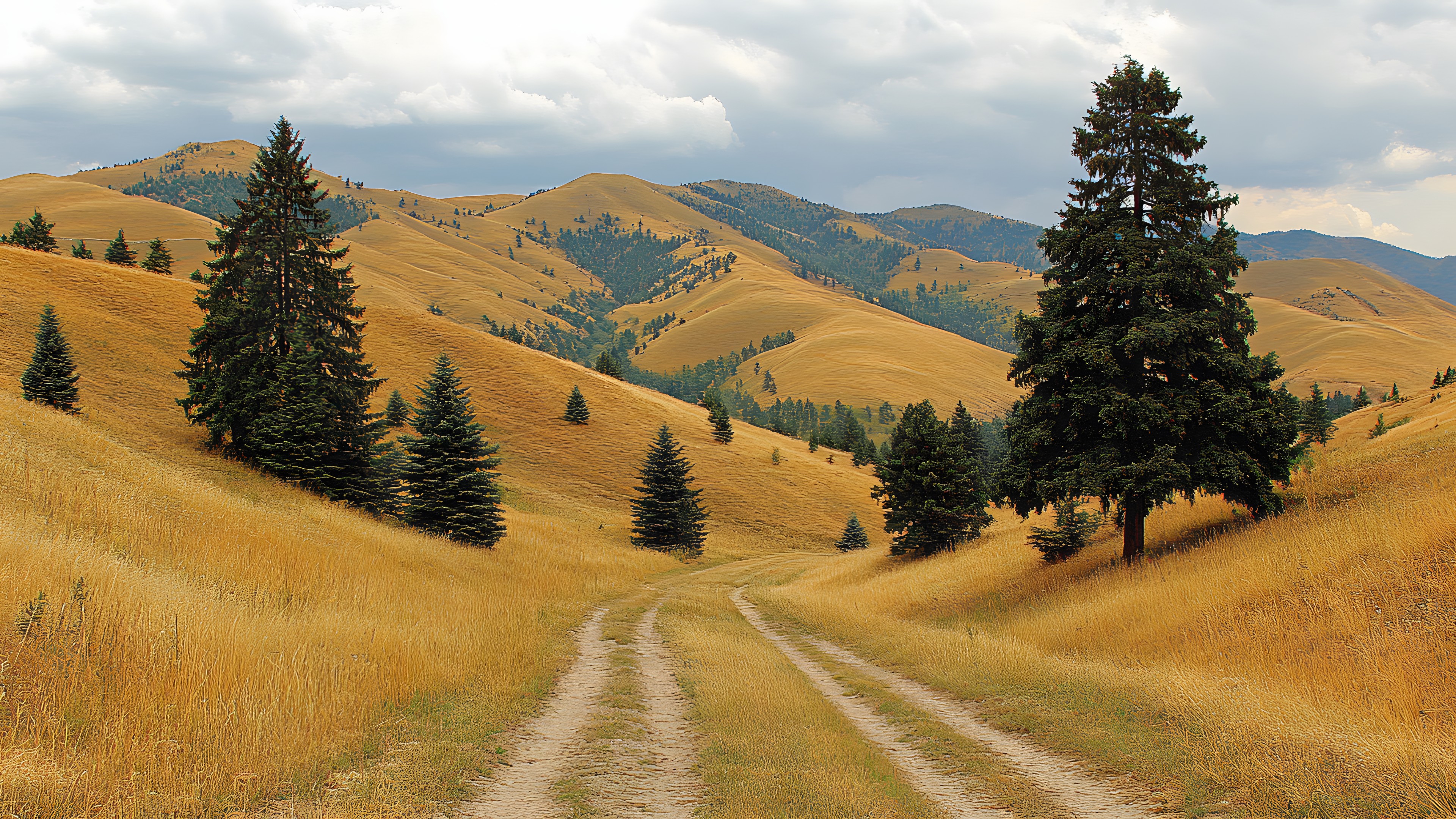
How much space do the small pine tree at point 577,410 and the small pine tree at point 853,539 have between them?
26657mm

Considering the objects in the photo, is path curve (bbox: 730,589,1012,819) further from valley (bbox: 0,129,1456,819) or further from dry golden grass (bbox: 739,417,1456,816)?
dry golden grass (bbox: 739,417,1456,816)

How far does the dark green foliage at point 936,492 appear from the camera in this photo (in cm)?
2792

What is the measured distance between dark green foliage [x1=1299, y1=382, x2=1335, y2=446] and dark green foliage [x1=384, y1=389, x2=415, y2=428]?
159ft

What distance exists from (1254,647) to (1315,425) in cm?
1784

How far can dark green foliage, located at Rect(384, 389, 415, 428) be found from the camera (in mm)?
48344

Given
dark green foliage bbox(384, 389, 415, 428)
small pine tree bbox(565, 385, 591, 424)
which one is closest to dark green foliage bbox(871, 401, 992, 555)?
dark green foliage bbox(384, 389, 415, 428)

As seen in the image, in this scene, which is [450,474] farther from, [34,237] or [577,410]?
[34,237]

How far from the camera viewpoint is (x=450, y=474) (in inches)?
1080

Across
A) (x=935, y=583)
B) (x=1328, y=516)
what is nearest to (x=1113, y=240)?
(x=1328, y=516)

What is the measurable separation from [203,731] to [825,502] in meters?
58.9

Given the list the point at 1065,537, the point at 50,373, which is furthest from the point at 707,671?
the point at 50,373

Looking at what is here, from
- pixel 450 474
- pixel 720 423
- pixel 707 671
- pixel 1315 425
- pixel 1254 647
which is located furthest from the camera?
pixel 720 423

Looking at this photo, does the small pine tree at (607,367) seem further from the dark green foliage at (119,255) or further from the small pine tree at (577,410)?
the dark green foliage at (119,255)

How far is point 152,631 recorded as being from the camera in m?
6.55
